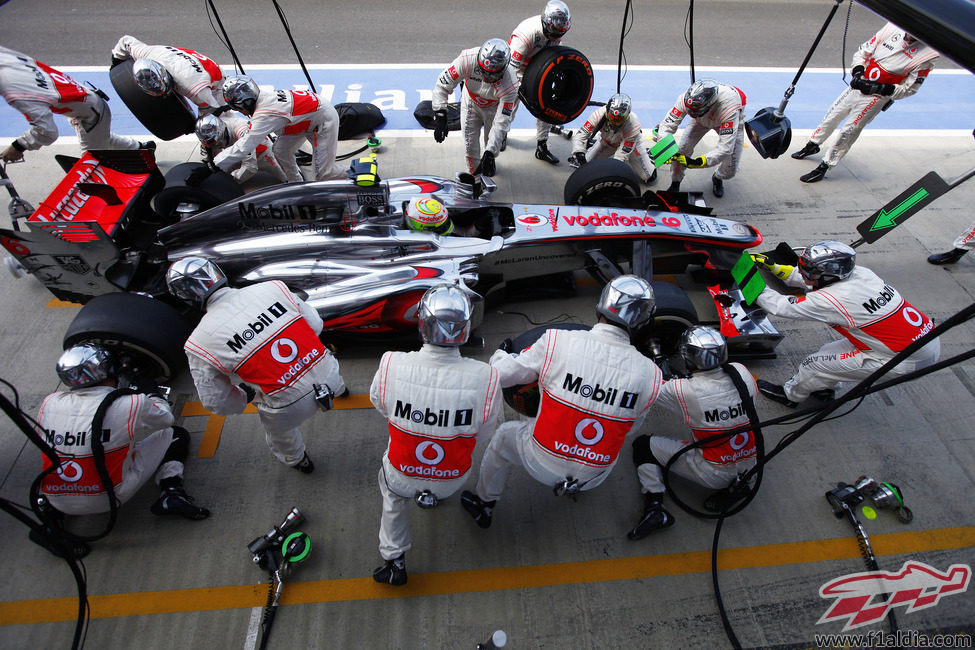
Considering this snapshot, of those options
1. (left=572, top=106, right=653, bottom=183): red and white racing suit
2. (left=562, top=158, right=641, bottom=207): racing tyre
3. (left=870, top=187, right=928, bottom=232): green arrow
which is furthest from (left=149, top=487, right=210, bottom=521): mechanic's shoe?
(left=870, top=187, right=928, bottom=232): green arrow

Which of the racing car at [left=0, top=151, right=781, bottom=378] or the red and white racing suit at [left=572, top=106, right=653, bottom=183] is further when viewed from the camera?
the red and white racing suit at [left=572, top=106, right=653, bottom=183]

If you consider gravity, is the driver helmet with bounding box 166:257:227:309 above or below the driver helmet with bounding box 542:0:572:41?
below

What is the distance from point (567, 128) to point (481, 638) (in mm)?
6199

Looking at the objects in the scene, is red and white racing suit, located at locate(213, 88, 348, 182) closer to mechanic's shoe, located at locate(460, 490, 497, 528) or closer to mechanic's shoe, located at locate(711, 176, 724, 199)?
mechanic's shoe, located at locate(460, 490, 497, 528)

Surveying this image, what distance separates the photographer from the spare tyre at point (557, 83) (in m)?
5.40

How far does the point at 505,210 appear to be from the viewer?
4.65 metres

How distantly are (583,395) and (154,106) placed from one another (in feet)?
18.3

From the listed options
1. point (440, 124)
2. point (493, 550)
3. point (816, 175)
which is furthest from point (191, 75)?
point (816, 175)

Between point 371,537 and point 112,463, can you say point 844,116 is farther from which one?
point 112,463

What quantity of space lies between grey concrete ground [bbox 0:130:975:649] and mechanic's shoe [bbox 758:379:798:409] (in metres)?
0.08

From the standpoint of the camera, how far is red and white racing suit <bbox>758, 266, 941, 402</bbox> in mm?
3512

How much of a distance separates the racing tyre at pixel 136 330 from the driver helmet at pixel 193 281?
76 cm

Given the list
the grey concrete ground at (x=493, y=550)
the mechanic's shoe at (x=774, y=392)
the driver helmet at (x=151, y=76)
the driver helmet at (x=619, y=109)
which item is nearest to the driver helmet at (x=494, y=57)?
the driver helmet at (x=619, y=109)

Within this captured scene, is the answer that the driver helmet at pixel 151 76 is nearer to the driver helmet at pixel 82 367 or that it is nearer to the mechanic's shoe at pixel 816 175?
the driver helmet at pixel 82 367
